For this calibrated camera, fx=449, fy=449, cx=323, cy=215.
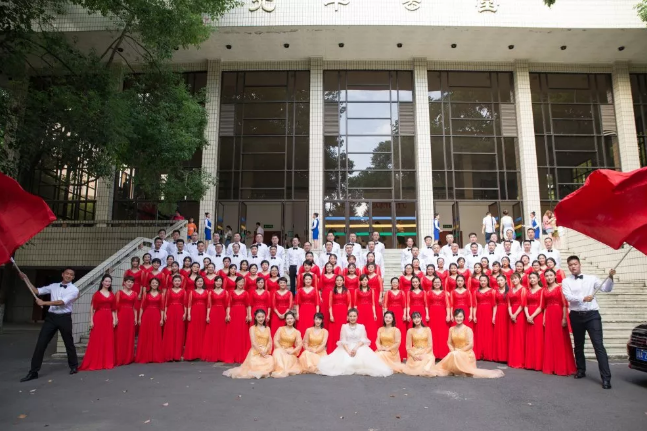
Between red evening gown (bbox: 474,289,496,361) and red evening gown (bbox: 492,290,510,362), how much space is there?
0.09m

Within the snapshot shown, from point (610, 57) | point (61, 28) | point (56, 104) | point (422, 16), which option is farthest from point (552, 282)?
point (61, 28)

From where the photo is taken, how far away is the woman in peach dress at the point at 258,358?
6.74 m

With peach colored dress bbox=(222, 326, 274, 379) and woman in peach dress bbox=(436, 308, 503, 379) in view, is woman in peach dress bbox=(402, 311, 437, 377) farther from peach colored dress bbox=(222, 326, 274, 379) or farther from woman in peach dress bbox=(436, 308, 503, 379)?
peach colored dress bbox=(222, 326, 274, 379)

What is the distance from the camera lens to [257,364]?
690 cm

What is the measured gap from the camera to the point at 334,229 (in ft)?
56.7

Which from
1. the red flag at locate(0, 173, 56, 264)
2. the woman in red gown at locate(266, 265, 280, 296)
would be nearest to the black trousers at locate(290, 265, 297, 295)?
the woman in red gown at locate(266, 265, 280, 296)

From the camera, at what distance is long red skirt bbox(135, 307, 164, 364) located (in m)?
8.20

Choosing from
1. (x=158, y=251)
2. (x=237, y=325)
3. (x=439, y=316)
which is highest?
(x=158, y=251)

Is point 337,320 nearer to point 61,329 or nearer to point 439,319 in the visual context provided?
point 439,319

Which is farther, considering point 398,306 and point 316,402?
point 398,306

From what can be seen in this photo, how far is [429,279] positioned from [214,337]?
430cm

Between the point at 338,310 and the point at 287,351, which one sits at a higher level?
the point at 338,310

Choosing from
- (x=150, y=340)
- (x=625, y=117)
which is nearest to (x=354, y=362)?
(x=150, y=340)

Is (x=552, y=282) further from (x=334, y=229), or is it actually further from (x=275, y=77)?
(x=275, y=77)
